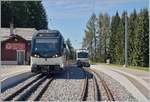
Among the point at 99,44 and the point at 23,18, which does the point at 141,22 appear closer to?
the point at 23,18

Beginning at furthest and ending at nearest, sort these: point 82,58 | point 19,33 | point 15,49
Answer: point 19,33 → point 15,49 → point 82,58

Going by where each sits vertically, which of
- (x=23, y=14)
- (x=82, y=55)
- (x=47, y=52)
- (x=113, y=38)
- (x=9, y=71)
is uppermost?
(x=23, y=14)

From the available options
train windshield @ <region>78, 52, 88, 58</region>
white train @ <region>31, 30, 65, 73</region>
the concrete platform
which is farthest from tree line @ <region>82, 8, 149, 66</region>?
white train @ <region>31, 30, 65, 73</region>

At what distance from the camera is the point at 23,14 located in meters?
114

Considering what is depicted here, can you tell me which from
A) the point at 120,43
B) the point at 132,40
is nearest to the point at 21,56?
the point at 132,40

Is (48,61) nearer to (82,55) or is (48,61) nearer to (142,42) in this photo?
(82,55)

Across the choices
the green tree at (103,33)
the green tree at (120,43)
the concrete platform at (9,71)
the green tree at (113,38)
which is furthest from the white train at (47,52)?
the green tree at (103,33)

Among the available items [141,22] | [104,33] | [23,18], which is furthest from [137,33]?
[104,33]

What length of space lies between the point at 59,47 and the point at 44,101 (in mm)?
14852

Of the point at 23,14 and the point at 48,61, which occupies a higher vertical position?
the point at 23,14

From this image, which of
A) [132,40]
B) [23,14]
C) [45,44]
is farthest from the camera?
[23,14]

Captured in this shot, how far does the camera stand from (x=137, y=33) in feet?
287

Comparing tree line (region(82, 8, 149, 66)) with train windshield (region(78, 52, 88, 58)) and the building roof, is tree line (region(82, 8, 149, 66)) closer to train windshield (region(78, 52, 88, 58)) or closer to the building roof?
train windshield (region(78, 52, 88, 58))

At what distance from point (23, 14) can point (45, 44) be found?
266 ft
